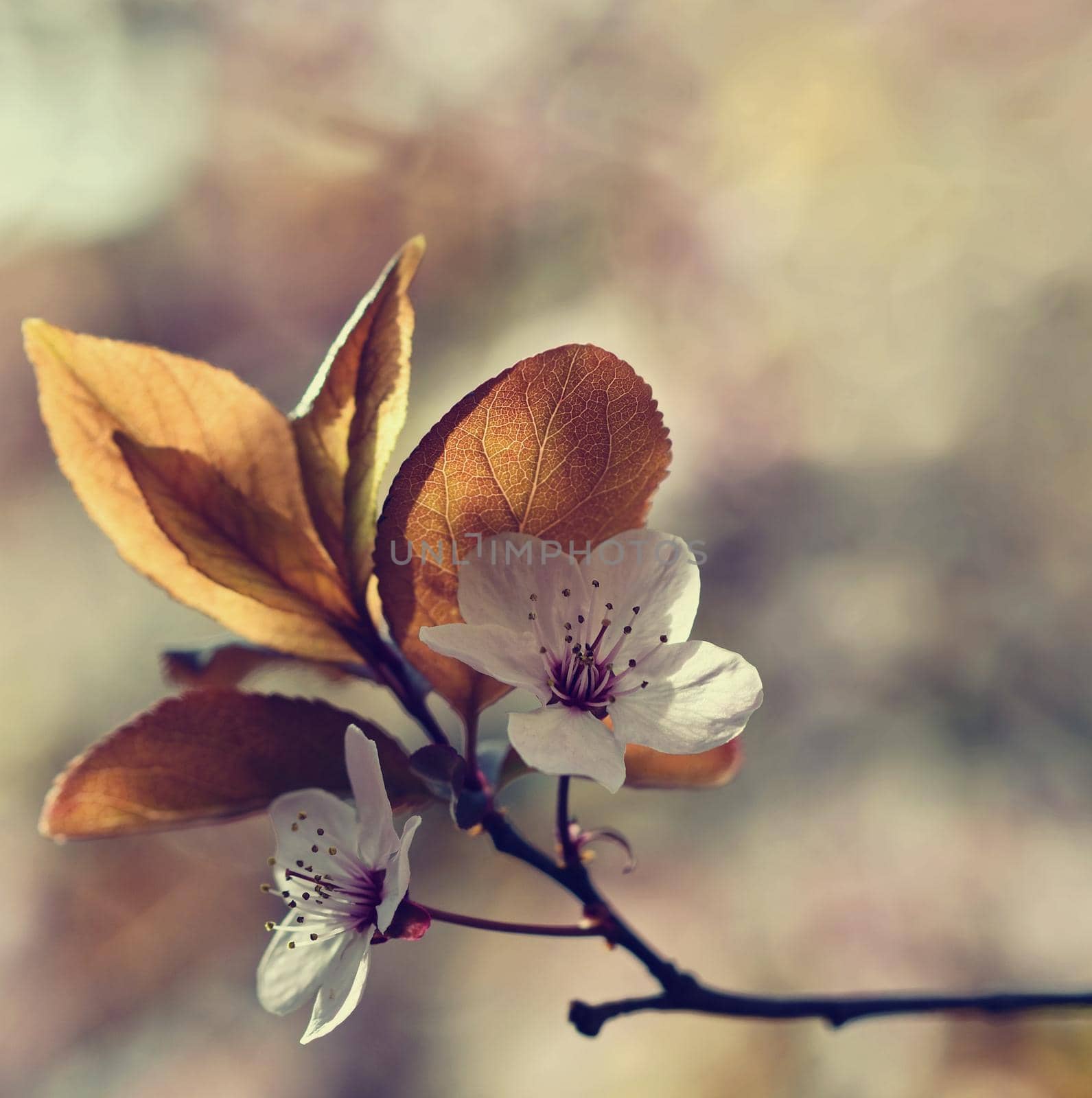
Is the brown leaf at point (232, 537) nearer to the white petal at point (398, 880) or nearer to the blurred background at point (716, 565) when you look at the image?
the white petal at point (398, 880)

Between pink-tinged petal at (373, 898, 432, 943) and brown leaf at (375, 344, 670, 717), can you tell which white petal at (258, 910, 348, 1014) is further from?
brown leaf at (375, 344, 670, 717)

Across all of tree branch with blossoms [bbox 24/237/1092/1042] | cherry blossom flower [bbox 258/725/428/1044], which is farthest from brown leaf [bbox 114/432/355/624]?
cherry blossom flower [bbox 258/725/428/1044]

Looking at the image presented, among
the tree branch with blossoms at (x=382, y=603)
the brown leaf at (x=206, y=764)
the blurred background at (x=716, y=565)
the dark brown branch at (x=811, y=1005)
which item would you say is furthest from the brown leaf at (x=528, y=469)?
the blurred background at (x=716, y=565)

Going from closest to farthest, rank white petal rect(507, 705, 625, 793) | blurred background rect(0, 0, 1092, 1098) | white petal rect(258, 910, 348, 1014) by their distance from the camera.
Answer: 1. white petal rect(507, 705, 625, 793)
2. white petal rect(258, 910, 348, 1014)
3. blurred background rect(0, 0, 1092, 1098)

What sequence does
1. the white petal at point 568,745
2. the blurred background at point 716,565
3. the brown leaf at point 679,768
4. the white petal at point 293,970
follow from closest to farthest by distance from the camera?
the white petal at point 568,745 < the white petal at point 293,970 < the brown leaf at point 679,768 < the blurred background at point 716,565

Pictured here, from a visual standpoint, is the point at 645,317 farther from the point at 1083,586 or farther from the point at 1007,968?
the point at 1007,968

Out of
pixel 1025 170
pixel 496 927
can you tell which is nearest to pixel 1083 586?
pixel 1025 170
